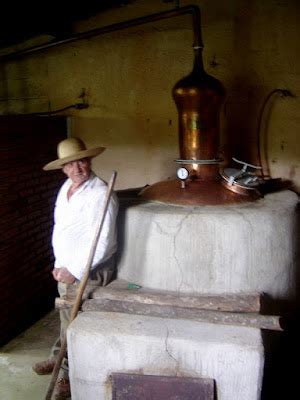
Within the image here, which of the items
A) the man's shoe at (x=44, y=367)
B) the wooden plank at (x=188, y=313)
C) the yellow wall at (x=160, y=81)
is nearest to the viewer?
the wooden plank at (x=188, y=313)

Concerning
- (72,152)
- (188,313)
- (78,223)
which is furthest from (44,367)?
(72,152)

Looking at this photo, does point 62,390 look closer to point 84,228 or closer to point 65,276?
point 65,276

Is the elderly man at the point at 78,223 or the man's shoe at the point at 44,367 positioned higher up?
the elderly man at the point at 78,223

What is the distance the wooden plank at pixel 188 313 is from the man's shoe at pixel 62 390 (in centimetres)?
75

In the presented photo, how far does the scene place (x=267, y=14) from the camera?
13.4 ft

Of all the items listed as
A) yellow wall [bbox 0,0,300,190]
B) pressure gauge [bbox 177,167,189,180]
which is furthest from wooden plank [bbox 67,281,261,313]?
yellow wall [bbox 0,0,300,190]

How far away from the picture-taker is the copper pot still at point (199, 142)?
11.1ft

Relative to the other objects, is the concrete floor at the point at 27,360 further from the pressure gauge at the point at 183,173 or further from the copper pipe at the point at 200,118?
the copper pipe at the point at 200,118

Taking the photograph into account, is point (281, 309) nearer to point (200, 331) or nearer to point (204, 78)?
point (200, 331)

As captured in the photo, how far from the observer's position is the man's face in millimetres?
3108

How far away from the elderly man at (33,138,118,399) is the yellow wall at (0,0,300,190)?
1.64 meters

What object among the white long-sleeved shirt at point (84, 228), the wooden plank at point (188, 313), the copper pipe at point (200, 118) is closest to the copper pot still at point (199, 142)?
the copper pipe at point (200, 118)

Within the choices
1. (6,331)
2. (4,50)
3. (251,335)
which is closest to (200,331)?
(251,335)

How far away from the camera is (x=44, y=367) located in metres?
3.57
